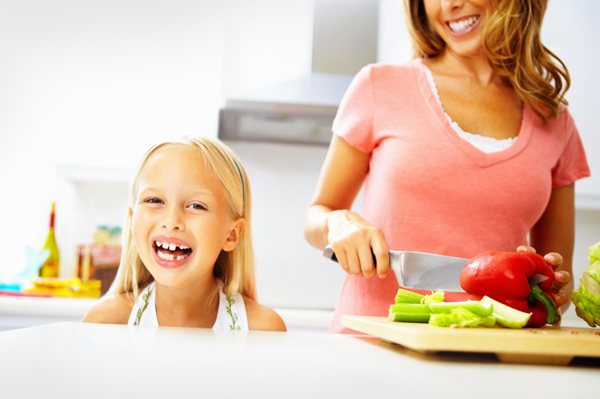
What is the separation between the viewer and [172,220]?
945mm

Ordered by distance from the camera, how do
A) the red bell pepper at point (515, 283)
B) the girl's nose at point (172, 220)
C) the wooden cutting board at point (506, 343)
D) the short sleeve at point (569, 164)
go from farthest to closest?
the short sleeve at point (569, 164)
the girl's nose at point (172, 220)
the red bell pepper at point (515, 283)
the wooden cutting board at point (506, 343)

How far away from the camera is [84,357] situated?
452mm

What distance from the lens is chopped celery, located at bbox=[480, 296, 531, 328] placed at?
1.99 ft

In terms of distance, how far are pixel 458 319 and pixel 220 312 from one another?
0.58 m

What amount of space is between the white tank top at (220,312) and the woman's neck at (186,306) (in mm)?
18

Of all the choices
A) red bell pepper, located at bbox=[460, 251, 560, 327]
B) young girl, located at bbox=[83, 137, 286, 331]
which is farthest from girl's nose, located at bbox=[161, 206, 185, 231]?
red bell pepper, located at bbox=[460, 251, 560, 327]

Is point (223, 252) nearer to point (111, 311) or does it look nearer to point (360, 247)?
point (111, 311)

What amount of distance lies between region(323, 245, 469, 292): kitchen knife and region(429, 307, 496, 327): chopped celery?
0.19 metres

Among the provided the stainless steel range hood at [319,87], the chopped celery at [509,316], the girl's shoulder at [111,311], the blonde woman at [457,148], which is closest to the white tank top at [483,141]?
the blonde woman at [457,148]

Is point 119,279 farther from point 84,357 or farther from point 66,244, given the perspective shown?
point 66,244

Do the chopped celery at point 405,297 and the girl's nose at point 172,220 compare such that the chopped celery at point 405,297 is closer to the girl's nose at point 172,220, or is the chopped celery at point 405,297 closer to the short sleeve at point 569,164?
the girl's nose at point 172,220

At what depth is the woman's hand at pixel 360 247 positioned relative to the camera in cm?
79

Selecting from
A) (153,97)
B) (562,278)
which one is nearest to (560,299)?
(562,278)

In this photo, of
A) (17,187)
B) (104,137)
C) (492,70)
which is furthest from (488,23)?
(17,187)
